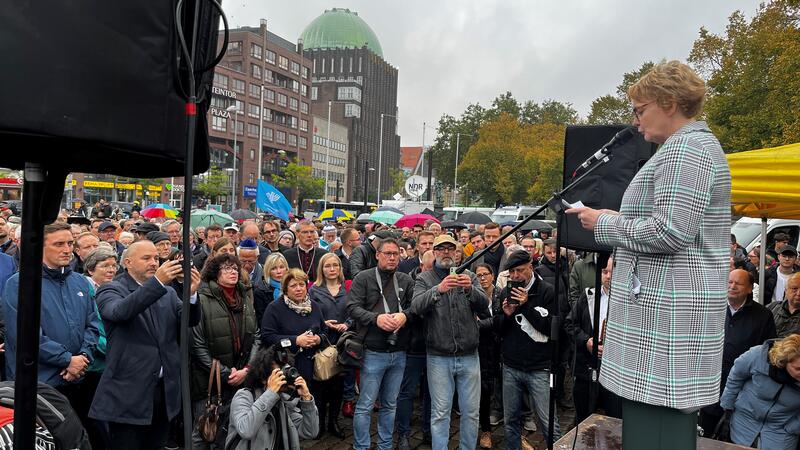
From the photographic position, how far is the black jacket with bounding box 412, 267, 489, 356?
5.41 metres

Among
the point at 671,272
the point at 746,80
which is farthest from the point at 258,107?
the point at 671,272

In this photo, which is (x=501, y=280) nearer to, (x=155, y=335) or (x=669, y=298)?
(x=155, y=335)

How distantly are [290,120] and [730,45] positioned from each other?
6523 centimetres

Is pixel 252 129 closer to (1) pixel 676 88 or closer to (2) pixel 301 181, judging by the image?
(2) pixel 301 181

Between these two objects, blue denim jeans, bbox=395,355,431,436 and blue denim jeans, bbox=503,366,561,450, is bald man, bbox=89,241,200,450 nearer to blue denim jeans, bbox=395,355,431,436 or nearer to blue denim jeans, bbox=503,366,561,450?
blue denim jeans, bbox=395,355,431,436

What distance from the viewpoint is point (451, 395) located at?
546 cm

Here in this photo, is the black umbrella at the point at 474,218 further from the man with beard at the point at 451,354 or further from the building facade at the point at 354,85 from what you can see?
the building facade at the point at 354,85

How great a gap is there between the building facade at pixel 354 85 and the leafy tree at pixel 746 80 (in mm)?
74786

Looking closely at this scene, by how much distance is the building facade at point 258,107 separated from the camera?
7062 cm

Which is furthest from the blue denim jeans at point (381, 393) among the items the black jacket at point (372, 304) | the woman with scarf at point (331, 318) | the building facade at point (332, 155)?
the building facade at point (332, 155)

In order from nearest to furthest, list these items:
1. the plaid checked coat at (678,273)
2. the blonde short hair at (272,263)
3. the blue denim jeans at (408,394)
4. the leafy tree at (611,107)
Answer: the plaid checked coat at (678,273) → the blue denim jeans at (408,394) → the blonde short hair at (272,263) → the leafy tree at (611,107)

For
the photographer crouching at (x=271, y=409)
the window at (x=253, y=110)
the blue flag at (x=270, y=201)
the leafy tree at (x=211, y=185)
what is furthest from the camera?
the window at (x=253, y=110)

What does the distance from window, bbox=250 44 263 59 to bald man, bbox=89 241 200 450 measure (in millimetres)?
74243

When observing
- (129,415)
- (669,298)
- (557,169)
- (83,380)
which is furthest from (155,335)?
(557,169)
